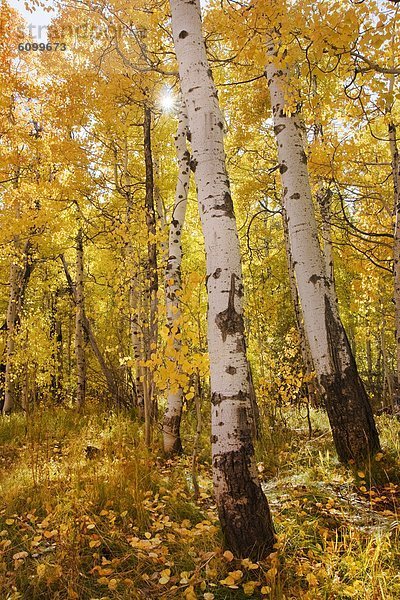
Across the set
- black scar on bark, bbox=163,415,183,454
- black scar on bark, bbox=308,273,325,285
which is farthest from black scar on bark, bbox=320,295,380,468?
black scar on bark, bbox=163,415,183,454

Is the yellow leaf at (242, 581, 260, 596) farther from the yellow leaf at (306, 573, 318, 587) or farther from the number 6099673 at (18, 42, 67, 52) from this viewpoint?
the number 6099673 at (18, 42, 67, 52)

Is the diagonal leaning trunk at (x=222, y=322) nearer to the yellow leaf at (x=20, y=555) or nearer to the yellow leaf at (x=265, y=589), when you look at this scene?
the yellow leaf at (x=265, y=589)

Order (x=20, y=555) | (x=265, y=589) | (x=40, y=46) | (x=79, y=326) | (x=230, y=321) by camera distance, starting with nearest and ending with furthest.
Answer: (x=265, y=589) < (x=230, y=321) < (x=20, y=555) < (x=79, y=326) < (x=40, y=46)

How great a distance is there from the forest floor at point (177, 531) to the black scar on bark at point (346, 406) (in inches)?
8.0

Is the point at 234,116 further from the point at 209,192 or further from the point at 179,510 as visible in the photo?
the point at 179,510

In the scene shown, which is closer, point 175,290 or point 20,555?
point 20,555

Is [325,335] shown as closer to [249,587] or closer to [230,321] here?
[230,321]

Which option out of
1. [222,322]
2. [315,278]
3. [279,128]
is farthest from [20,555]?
[279,128]

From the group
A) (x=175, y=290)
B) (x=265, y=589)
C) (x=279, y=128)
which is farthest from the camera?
(x=175, y=290)

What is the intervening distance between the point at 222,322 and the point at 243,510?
1.12 m

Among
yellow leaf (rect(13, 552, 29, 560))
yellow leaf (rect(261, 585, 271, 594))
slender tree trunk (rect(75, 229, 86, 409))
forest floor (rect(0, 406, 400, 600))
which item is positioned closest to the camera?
yellow leaf (rect(261, 585, 271, 594))

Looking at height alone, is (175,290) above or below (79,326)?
below

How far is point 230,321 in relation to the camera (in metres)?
2.54

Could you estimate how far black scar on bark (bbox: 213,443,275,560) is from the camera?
236cm
